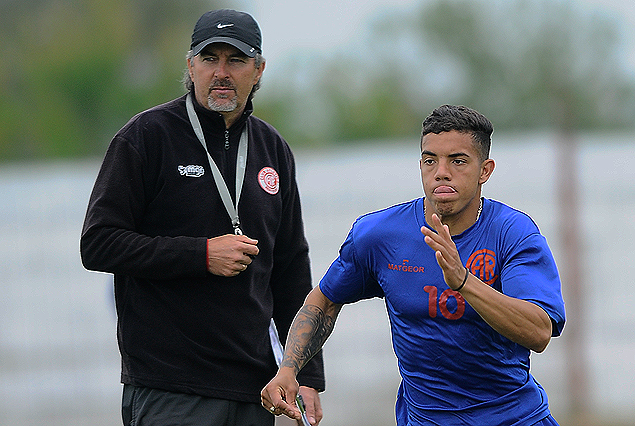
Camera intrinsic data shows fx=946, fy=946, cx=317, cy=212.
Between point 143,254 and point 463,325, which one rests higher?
point 143,254

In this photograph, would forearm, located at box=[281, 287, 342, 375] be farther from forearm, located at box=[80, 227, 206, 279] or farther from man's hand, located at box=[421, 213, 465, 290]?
man's hand, located at box=[421, 213, 465, 290]

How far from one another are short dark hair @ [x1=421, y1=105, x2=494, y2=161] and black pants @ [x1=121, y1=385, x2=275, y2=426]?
57.3 inches

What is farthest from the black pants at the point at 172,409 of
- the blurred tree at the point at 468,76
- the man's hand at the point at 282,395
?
the blurred tree at the point at 468,76

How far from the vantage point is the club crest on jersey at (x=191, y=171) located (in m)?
4.00

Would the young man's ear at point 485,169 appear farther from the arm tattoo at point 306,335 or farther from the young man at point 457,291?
the arm tattoo at point 306,335

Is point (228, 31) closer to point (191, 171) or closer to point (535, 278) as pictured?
point (191, 171)

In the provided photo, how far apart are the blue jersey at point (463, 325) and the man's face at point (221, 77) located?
92cm

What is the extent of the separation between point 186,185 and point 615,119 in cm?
2789

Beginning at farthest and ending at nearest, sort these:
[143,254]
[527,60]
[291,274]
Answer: [527,60] < [291,274] < [143,254]

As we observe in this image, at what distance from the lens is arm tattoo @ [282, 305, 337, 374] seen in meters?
3.89

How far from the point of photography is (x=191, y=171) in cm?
402

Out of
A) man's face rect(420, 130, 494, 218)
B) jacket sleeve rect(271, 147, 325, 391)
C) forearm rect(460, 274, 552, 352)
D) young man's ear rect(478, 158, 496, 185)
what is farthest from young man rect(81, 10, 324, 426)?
forearm rect(460, 274, 552, 352)

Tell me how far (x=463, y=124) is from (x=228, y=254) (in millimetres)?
1080

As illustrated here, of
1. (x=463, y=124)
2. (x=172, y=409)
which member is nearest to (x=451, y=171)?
(x=463, y=124)
